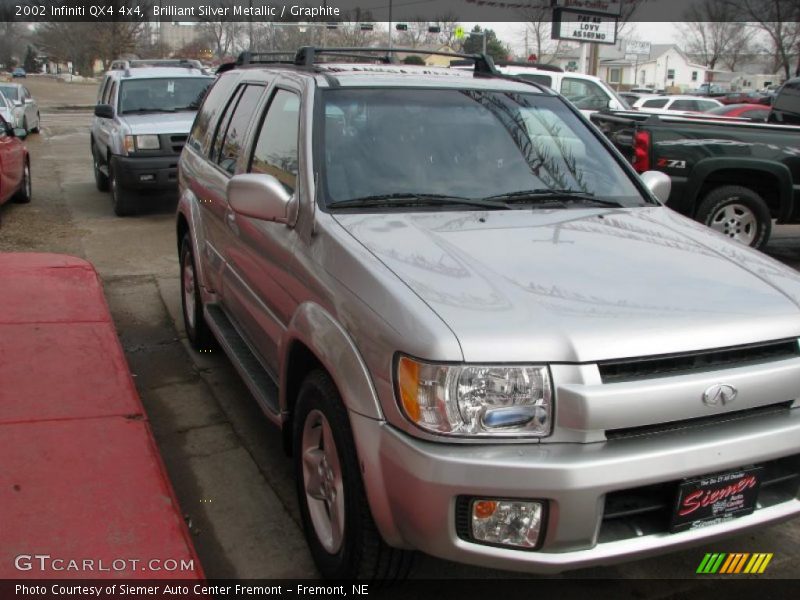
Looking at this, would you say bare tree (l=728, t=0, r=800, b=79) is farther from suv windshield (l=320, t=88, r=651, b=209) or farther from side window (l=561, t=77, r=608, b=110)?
suv windshield (l=320, t=88, r=651, b=209)

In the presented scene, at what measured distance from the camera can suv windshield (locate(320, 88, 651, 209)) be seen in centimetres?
349

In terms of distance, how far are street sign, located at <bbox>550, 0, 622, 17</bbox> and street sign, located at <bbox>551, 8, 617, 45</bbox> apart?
246mm

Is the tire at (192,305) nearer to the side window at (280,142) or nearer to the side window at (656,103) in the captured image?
the side window at (280,142)

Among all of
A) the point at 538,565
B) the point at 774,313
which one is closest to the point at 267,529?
the point at 538,565

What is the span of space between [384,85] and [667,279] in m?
1.68

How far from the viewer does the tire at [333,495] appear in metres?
2.63

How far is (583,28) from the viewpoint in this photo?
24047 mm

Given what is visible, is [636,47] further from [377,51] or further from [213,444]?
[213,444]

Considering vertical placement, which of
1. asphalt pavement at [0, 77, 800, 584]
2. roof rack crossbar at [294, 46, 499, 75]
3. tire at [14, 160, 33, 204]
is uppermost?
roof rack crossbar at [294, 46, 499, 75]

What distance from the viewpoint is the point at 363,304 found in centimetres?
266

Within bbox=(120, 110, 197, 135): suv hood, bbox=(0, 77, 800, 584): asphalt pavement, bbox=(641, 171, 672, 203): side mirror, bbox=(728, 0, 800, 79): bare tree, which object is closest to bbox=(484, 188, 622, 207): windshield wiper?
bbox=(641, 171, 672, 203): side mirror

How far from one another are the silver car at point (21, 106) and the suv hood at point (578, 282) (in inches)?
735

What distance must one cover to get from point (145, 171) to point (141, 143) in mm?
383

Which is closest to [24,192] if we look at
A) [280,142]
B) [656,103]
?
[280,142]
